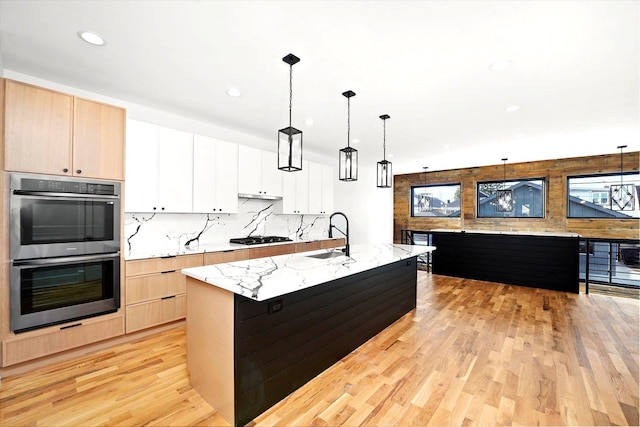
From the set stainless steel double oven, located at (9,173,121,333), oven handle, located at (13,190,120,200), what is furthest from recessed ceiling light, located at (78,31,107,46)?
oven handle, located at (13,190,120,200)

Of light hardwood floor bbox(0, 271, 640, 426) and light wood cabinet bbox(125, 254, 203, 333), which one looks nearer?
light hardwood floor bbox(0, 271, 640, 426)

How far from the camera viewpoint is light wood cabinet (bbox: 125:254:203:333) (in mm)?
2811

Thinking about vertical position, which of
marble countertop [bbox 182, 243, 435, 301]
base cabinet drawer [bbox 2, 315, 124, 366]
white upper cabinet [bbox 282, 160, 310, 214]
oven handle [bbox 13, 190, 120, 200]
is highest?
white upper cabinet [bbox 282, 160, 310, 214]

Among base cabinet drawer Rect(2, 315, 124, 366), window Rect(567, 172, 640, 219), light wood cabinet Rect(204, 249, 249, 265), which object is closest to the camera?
base cabinet drawer Rect(2, 315, 124, 366)

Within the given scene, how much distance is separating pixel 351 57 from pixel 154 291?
2990 mm

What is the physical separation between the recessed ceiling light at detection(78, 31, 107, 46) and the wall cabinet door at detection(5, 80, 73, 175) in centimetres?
64

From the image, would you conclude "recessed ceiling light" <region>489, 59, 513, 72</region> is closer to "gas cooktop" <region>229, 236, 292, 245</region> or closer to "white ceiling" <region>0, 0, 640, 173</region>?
"white ceiling" <region>0, 0, 640, 173</region>

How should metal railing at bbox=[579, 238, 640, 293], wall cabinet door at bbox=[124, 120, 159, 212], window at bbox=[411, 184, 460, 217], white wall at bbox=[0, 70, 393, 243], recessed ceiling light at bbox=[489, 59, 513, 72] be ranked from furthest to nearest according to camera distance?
window at bbox=[411, 184, 460, 217] → metal railing at bbox=[579, 238, 640, 293] → white wall at bbox=[0, 70, 393, 243] → wall cabinet door at bbox=[124, 120, 159, 212] → recessed ceiling light at bbox=[489, 59, 513, 72]

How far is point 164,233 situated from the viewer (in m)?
3.63

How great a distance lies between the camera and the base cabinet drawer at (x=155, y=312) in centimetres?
281

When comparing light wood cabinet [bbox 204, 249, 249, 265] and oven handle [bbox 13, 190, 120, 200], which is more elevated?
oven handle [bbox 13, 190, 120, 200]

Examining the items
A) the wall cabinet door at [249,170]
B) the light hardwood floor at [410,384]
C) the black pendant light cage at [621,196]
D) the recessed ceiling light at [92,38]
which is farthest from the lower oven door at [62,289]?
the black pendant light cage at [621,196]

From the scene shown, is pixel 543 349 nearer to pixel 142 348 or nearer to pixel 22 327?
pixel 142 348

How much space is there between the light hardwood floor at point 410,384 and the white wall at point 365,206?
13.9 feet
